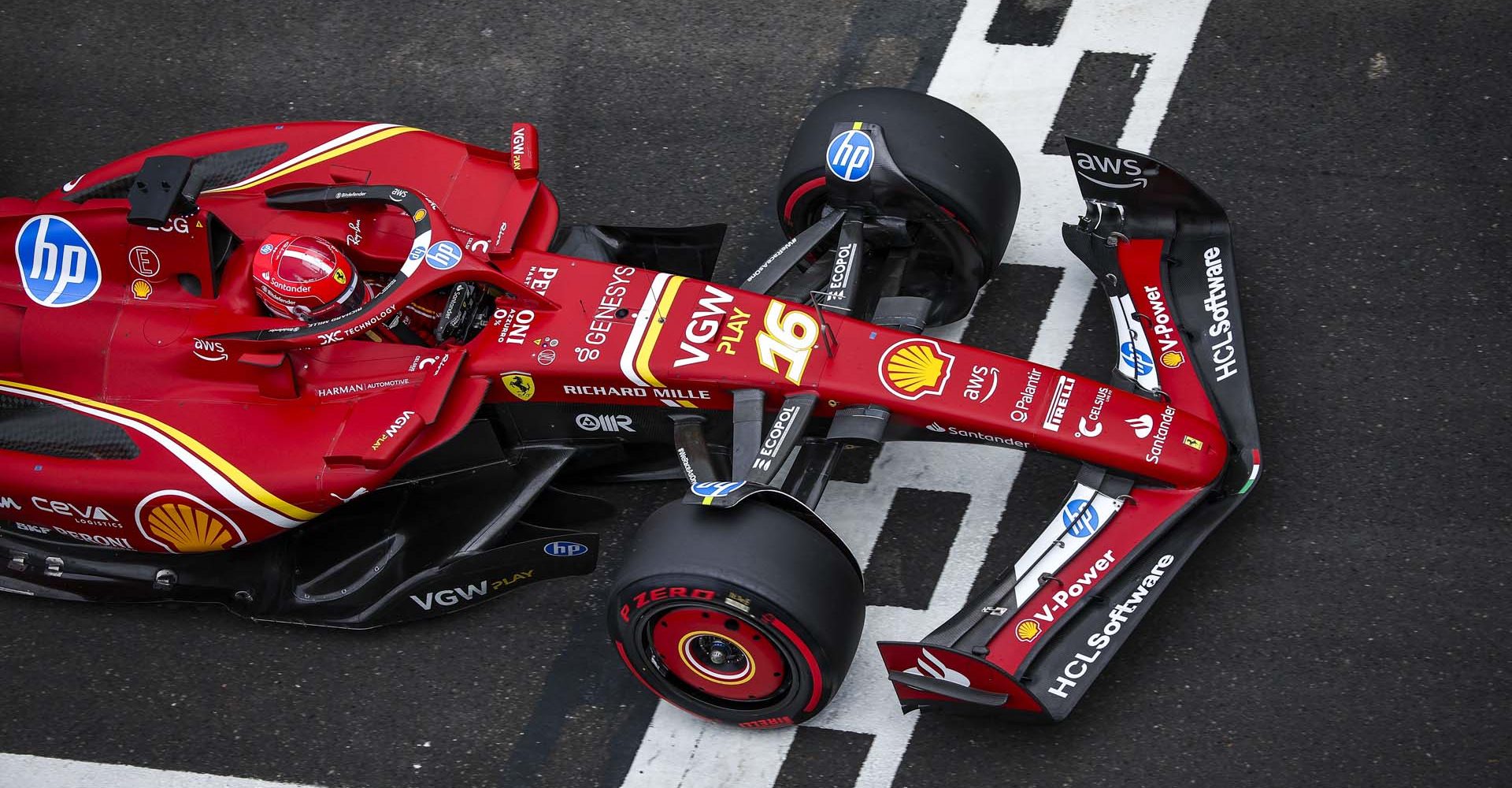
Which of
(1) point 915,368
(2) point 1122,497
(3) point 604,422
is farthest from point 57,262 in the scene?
(2) point 1122,497

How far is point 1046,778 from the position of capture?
4570 mm

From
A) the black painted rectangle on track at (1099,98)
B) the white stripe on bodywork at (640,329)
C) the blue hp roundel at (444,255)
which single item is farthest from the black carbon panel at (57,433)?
the black painted rectangle on track at (1099,98)

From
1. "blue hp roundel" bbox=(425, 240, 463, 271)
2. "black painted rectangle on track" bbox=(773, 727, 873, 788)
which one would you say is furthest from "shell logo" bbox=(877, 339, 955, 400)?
"blue hp roundel" bbox=(425, 240, 463, 271)

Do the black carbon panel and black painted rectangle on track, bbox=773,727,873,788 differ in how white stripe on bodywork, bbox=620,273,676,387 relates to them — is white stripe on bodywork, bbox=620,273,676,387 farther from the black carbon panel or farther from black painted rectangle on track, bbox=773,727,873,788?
the black carbon panel

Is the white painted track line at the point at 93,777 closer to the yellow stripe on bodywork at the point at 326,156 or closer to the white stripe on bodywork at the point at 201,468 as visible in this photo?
the white stripe on bodywork at the point at 201,468

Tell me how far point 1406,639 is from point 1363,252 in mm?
1870

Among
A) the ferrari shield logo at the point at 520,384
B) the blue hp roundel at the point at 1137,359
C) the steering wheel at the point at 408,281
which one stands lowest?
the blue hp roundel at the point at 1137,359

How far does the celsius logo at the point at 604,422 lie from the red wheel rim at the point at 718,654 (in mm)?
865

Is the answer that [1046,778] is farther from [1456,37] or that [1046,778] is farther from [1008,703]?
[1456,37]

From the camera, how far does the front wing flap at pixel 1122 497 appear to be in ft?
14.4

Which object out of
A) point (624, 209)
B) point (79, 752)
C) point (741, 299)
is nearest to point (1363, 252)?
point (741, 299)

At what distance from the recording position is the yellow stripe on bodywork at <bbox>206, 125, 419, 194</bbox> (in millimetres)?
5629

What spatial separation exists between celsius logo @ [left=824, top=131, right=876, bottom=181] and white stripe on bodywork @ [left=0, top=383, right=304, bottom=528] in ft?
7.84

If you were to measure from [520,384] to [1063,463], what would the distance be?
6.96 feet
